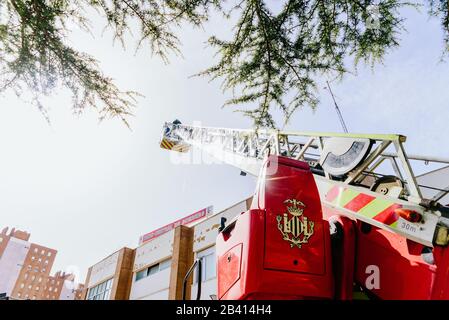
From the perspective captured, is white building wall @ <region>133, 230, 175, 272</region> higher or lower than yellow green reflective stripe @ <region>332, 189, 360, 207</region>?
higher

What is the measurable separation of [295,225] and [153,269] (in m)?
17.8

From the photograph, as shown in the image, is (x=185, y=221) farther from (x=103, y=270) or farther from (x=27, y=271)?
(x=27, y=271)

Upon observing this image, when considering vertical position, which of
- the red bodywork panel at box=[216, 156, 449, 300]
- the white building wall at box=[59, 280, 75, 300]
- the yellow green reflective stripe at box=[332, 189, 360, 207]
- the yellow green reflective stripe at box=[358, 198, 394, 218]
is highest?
the white building wall at box=[59, 280, 75, 300]

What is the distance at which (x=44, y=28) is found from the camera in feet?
10.2

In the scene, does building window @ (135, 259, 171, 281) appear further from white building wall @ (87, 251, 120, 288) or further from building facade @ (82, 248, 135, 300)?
white building wall @ (87, 251, 120, 288)

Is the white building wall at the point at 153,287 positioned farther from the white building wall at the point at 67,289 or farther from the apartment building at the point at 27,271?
the white building wall at the point at 67,289

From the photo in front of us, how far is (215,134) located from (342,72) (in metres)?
6.84

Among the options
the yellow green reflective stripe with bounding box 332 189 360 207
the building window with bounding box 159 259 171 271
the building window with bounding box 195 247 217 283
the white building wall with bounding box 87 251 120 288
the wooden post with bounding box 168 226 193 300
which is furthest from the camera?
the white building wall with bounding box 87 251 120 288

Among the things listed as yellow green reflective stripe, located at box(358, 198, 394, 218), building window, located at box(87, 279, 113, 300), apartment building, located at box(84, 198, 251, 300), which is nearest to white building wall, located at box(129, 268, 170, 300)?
apartment building, located at box(84, 198, 251, 300)

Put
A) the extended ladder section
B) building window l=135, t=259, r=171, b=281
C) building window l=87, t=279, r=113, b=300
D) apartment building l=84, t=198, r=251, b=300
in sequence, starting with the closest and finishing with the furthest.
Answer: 1. the extended ladder section
2. apartment building l=84, t=198, r=251, b=300
3. building window l=135, t=259, r=171, b=281
4. building window l=87, t=279, r=113, b=300

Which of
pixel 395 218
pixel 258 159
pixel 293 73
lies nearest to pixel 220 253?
pixel 395 218

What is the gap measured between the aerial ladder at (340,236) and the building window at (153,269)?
1575 cm

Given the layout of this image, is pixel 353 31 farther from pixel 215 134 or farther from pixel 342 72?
pixel 215 134

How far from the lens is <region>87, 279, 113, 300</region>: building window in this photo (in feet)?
69.3
